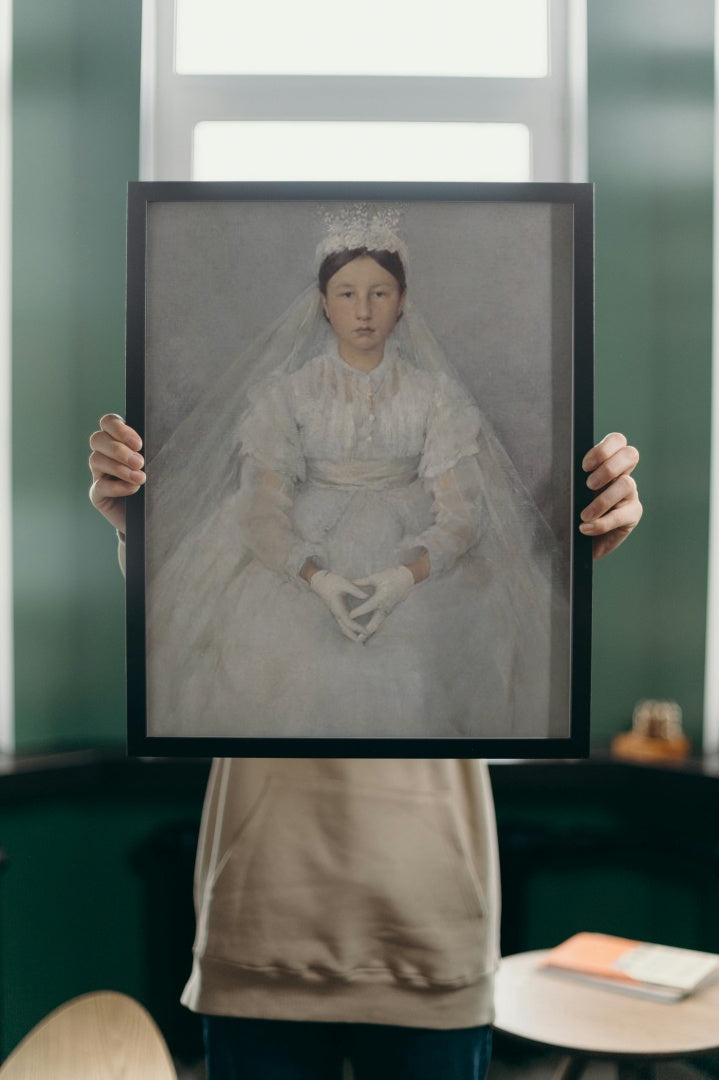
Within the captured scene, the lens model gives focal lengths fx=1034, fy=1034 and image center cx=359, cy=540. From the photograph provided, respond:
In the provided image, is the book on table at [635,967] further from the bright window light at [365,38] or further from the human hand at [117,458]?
the bright window light at [365,38]

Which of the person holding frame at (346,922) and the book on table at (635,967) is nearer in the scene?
the person holding frame at (346,922)

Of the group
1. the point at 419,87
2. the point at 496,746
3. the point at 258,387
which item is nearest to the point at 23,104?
the point at 419,87

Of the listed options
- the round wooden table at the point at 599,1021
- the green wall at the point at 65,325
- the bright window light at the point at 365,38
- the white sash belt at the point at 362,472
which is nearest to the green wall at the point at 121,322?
the green wall at the point at 65,325

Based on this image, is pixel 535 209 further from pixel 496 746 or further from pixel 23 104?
pixel 23 104

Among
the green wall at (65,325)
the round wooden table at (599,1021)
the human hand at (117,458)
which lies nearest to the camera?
the human hand at (117,458)

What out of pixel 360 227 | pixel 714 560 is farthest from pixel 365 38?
pixel 360 227

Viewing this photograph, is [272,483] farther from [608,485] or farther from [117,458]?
[608,485]
